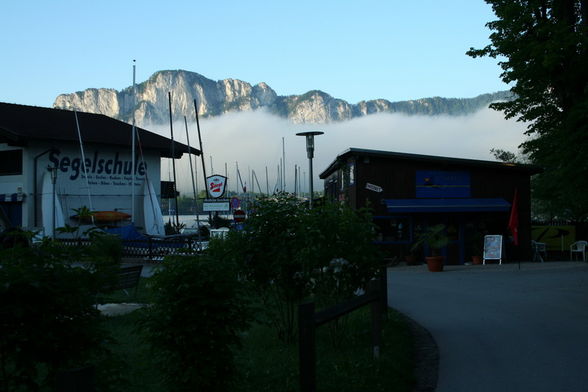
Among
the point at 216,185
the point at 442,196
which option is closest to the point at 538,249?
the point at 442,196

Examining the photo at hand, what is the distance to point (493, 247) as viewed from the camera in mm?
29391

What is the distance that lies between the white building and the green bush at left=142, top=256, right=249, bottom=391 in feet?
105

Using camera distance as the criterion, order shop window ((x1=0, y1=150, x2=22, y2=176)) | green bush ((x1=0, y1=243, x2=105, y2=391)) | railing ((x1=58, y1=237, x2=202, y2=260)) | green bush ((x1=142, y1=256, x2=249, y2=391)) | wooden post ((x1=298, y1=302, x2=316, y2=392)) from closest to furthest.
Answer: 1. green bush ((x1=0, y1=243, x2=105, y2=391))
2. green bush ((x1=142, y1=256, x2=249, y2=391))
3. wooden post ((x1=298, y1=302, x2=316, y2=392))
4. railing ((x1=58, y1=237, x2=202, y2=260))
5. shop window ((x1=0, y1=150, x2=22, y2=176))

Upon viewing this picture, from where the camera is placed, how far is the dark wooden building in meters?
30.6

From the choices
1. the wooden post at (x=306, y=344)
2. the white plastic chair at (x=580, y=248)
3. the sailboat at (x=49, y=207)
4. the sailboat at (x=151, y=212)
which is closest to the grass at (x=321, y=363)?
the wooden post at (x=306, y=344)

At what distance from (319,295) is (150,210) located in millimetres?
35694

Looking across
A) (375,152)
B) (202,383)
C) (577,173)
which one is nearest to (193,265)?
(202,383)

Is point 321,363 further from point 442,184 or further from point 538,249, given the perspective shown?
point 538,249

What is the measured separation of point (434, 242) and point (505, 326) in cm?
1720

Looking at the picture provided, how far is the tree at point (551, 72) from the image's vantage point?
59.3 feet

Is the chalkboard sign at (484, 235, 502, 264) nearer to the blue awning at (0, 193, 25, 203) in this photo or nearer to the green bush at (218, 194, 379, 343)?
the green bush at (218, 194, 379, 343)

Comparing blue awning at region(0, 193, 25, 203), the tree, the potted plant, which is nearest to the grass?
the tree

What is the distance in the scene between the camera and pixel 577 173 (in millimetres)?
18734

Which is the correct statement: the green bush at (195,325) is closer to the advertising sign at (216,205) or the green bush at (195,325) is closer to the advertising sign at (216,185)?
the advertising sign at (216,205)
